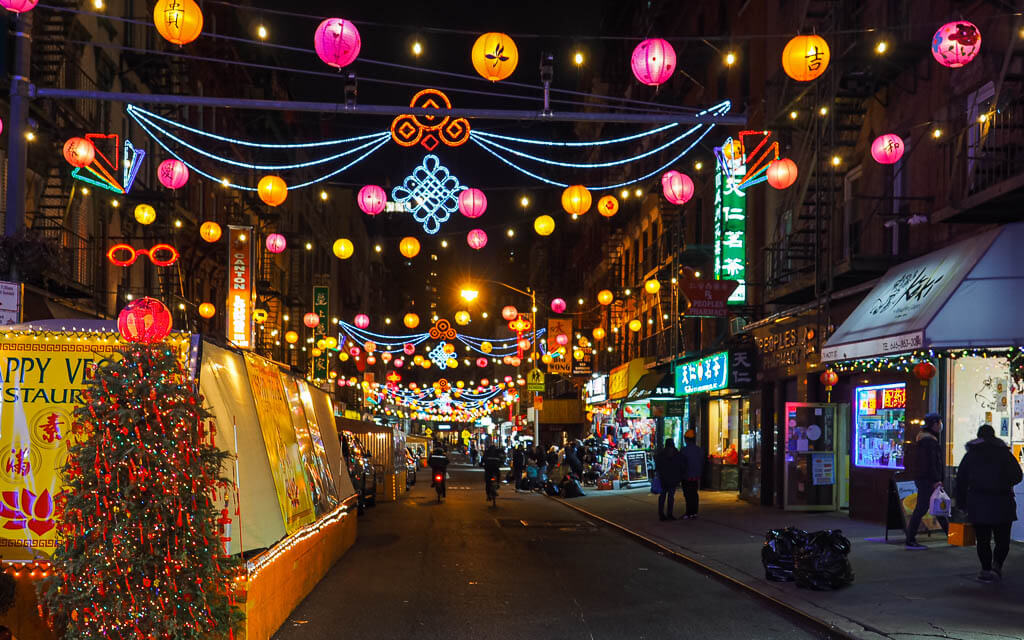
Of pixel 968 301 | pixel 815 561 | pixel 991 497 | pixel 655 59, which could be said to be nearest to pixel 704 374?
pixel 968 301

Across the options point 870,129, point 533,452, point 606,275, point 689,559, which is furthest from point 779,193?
point 606,275

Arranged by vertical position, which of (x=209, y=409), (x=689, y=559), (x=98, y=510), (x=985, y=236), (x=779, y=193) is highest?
(x=779, y=193)

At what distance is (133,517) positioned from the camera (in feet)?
22.9

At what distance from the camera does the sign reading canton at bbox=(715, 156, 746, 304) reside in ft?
86.0

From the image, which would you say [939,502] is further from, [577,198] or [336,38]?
[336,38]

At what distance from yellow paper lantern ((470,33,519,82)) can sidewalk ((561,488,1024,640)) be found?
6662mm

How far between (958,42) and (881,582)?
6.72 metres

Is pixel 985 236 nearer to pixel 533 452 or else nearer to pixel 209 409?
pixel 209 409

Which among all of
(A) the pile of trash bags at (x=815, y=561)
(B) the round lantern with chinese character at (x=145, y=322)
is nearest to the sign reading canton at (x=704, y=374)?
(A) the pile of trash bags at (x=815, y=561)

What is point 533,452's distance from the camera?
38844 millimetres

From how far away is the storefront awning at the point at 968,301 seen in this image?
1402 cm

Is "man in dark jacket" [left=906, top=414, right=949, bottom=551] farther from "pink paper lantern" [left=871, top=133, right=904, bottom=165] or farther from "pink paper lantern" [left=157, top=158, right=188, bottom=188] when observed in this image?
"pink paper lantern" [left=157, top=158, right=188, bottom=188]

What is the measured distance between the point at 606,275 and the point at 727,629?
Result: 42732mm

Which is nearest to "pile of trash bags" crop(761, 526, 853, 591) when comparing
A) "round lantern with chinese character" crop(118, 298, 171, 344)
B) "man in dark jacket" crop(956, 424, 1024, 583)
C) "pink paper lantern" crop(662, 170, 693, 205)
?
"man in dark jacket" crop(956, 424, 1024, 583)
